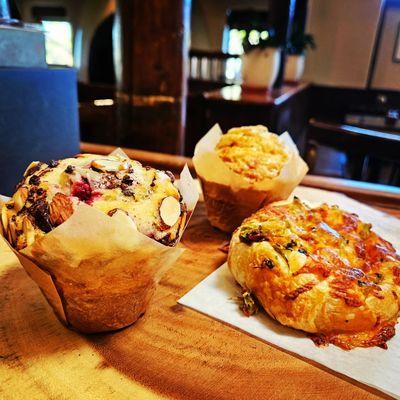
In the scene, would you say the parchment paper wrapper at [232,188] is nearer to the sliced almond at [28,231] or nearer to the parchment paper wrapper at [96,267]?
the parchment paper wrapper at [96,267]

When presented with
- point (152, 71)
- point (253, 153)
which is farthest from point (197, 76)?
point (253, 153)

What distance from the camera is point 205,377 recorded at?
1033mm

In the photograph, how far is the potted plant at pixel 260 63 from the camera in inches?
238

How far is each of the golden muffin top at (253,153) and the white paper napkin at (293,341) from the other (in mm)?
465

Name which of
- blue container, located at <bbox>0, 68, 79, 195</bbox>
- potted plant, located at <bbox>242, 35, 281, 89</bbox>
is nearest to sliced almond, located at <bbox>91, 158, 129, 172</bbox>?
blue container, located at <bbox>0, 68, 79, 195</bbox>

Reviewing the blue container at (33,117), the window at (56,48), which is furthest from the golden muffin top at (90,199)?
the window at (56,48)

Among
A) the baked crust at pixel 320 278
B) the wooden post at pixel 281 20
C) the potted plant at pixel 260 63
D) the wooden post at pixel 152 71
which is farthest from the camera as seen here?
the wooden post at pixel 281 20

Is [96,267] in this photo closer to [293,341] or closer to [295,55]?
[293,341]

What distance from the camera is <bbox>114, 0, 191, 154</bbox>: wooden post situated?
2475 mm

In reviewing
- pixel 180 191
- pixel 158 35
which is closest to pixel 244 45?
pixel 158 35

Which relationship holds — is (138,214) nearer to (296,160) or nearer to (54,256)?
(54,256)

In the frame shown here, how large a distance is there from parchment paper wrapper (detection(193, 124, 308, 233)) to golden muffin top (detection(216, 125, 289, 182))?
0.03m

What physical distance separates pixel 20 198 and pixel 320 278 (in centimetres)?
93

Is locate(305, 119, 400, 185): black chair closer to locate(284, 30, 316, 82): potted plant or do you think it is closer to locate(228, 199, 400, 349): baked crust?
locate(228, 199, 400, 349): baked crust
